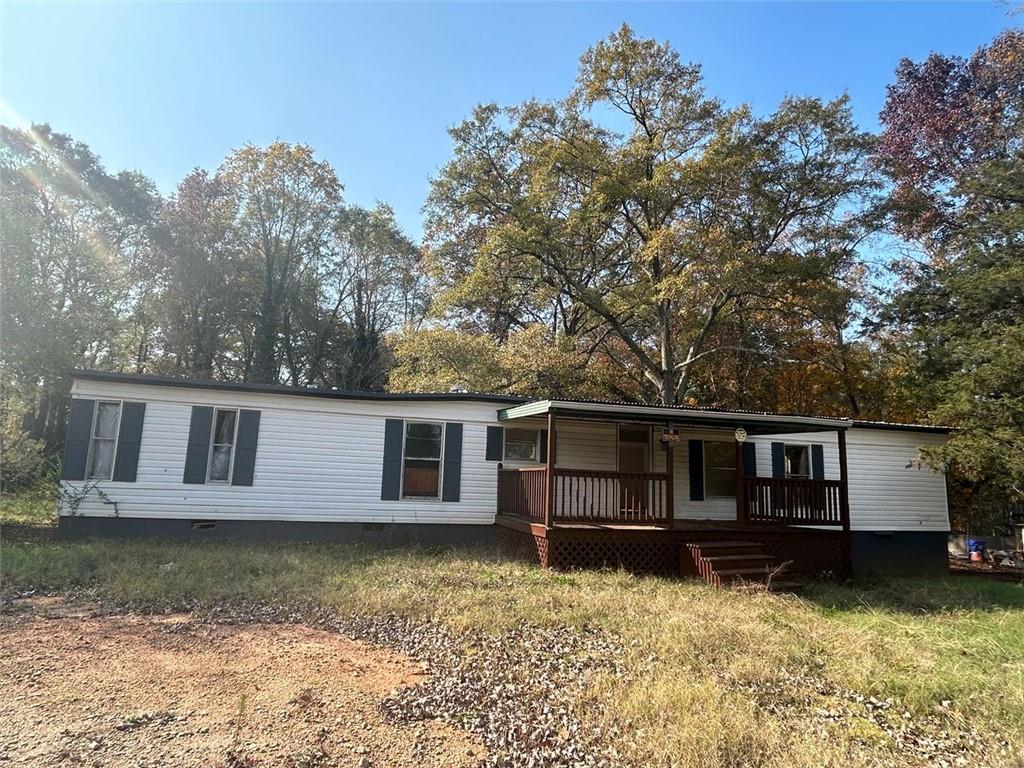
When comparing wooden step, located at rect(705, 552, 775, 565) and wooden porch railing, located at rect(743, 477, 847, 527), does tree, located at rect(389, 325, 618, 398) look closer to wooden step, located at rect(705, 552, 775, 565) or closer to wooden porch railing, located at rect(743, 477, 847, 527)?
wooden porch railing, located at rect(743, 477, 847, 527)

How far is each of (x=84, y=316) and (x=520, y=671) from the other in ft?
54.0

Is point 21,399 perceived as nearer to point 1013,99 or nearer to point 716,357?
point 716,357

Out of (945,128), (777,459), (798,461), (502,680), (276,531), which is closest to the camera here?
(502,680)

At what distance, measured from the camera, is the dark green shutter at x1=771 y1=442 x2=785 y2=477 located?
12.9 metres

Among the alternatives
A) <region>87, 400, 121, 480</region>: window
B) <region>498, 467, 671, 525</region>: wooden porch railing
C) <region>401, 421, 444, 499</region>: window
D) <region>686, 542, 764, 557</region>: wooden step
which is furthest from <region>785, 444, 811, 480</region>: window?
<region>87, 400, 121, 480</region>: window

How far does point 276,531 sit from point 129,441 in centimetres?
299

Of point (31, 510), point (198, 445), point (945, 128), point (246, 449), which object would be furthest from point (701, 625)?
point (945, 128)

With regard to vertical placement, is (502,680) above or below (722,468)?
below

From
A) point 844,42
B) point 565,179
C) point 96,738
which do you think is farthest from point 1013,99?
point 96,738

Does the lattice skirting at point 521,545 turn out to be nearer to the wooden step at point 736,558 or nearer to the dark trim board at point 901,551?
the wooden step at point 736,558

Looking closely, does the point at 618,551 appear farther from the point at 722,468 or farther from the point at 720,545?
the point at 722,468

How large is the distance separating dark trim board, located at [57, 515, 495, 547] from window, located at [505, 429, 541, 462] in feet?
5.14

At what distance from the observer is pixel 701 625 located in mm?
5961

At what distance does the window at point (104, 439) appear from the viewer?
1005 cm
